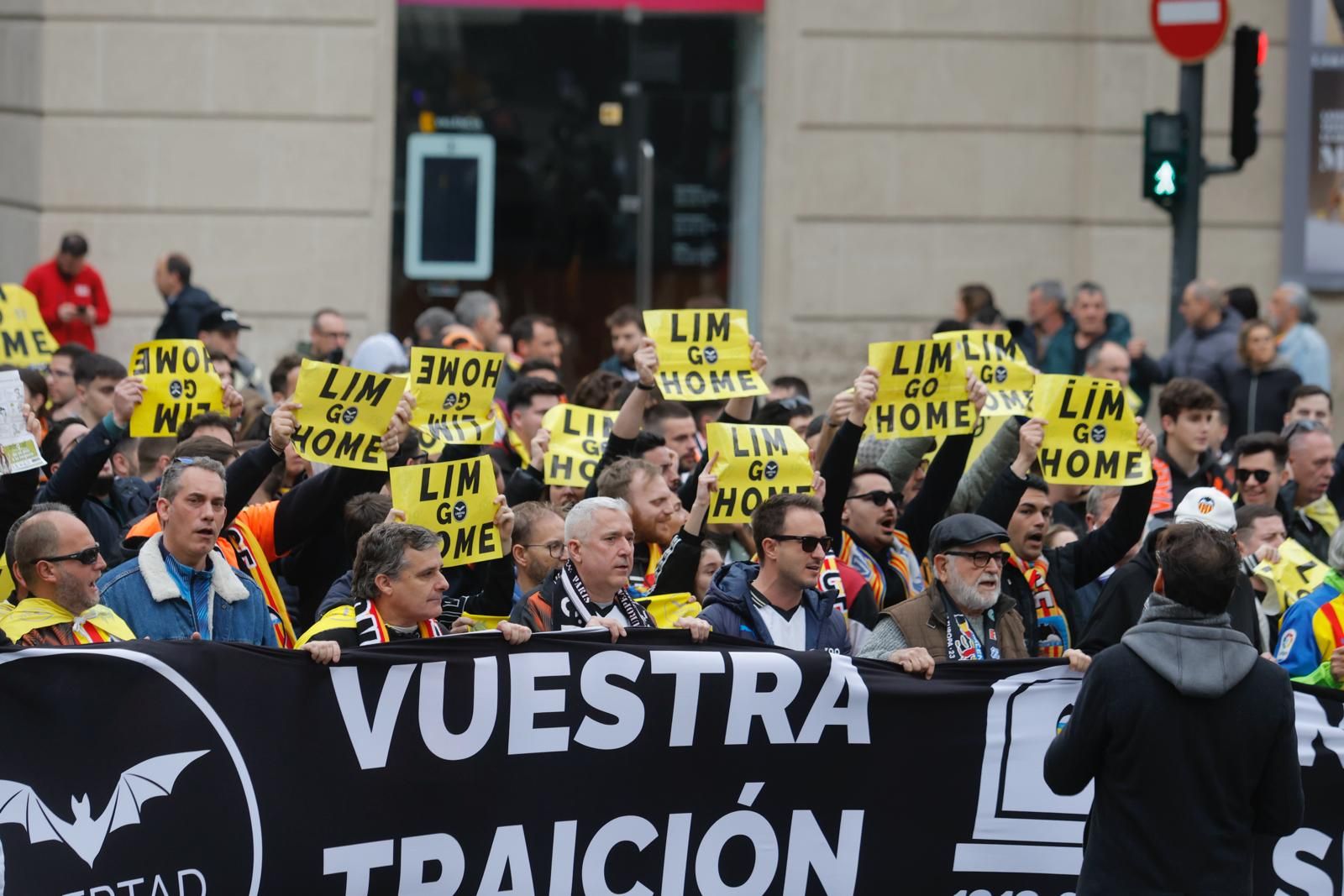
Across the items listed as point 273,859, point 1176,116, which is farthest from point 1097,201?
point 273,859

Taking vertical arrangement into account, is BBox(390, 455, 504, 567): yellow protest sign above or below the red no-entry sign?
below

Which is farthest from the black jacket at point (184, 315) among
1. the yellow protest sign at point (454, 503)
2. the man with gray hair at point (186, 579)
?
the man with gray hair at point (186, 579)

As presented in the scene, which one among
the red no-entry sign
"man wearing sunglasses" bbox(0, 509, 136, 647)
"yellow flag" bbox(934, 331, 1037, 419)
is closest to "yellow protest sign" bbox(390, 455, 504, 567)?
"man wearing sunglasses" bbox(0, 509, 136, 647)

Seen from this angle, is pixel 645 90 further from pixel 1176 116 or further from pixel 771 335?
pixel 1176 116

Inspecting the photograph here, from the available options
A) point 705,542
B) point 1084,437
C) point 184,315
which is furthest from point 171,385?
point 184,315

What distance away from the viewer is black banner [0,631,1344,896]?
6.42 meters

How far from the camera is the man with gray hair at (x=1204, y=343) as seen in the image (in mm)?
14516

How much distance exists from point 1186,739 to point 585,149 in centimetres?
1207

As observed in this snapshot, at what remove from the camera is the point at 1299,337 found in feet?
49.4

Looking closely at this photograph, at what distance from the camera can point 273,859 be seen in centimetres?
662

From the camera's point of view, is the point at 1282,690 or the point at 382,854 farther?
the point at 382,854

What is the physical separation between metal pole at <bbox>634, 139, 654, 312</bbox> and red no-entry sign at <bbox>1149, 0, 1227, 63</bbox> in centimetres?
432

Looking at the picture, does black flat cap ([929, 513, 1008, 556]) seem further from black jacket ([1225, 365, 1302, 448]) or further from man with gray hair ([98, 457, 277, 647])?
black jacket ([1225, 365, 1302, 448])

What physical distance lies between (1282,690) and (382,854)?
274 centimetres
